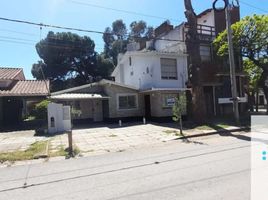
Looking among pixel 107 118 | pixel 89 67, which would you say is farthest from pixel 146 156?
pixel 89 67

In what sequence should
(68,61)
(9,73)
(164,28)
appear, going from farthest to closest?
(68,61)
(164,28)
(9,73)

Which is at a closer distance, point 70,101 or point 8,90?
point 8,90

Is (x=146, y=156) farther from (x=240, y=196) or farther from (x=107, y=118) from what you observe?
(x=107, y=118)

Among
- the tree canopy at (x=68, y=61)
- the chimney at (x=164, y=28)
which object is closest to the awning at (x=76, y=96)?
the chimney at (x=164, y=28)

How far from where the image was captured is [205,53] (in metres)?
26.4

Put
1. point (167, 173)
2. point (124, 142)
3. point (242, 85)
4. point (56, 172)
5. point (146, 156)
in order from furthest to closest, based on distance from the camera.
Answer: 1. point (242, 85)
2. point (124, 142)
3. point (146, 156)
4. point (56, 172)
5. point (167, 173)

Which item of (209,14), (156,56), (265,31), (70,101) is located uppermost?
(209,14)

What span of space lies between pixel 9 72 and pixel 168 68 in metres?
15.0

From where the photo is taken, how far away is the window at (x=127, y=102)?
24.7 m

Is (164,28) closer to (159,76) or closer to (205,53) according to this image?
(205,53)

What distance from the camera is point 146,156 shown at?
9.99 meters

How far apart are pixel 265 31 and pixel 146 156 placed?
59.6ft

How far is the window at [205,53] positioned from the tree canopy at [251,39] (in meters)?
1.50

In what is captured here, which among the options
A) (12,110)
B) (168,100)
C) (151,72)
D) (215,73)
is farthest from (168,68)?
(12,110)
